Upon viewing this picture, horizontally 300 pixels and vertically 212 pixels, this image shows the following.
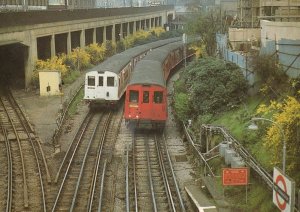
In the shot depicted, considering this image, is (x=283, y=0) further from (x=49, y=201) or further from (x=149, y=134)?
(x=49, y=201)

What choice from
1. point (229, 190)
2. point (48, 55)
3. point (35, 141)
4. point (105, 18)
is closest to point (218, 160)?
point (229, 190)

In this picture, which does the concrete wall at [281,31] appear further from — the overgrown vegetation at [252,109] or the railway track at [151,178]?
the railway track at [151,178]

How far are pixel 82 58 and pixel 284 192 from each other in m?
40.1

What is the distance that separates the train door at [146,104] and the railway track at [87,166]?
2358mm

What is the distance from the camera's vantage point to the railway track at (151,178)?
18.7 metres

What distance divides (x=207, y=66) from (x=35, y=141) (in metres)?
11.0

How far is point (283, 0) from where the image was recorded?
134ft

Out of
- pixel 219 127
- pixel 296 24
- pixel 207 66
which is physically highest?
pixel 296 24

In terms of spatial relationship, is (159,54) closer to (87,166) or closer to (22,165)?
(87,166)

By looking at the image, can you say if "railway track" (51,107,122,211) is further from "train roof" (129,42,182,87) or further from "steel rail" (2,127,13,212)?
"train roof" (129,42,182,87)

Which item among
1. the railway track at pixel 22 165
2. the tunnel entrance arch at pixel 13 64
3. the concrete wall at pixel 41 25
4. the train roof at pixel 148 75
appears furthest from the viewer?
the tunnel entrance arch at pixel 13 64

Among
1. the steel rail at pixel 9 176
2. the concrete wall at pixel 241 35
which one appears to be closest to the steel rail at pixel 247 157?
the steel rail at pixel 9 176

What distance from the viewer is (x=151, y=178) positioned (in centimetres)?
2128

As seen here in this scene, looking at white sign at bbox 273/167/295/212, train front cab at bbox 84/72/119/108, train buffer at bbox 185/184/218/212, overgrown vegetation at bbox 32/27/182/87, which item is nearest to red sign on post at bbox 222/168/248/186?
train buffer at bbox 185/184/218/212
